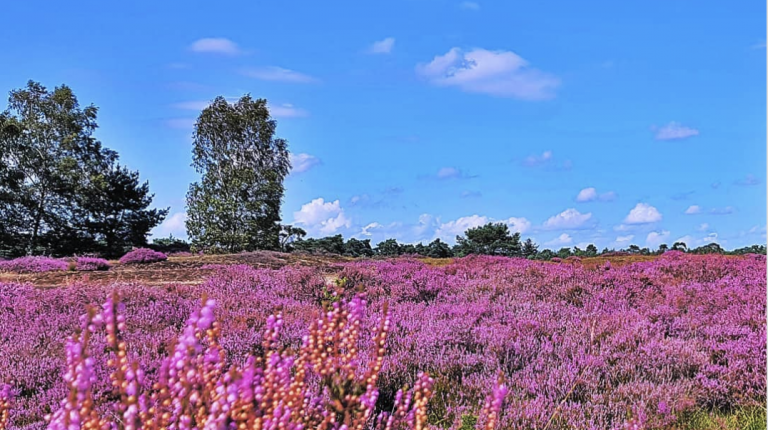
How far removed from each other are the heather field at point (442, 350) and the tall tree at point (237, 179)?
72.8ft

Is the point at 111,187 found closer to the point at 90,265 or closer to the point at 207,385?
the point at 90,265

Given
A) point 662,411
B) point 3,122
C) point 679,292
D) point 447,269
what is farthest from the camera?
point 3,122

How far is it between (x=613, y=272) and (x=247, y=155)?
84.7 feet

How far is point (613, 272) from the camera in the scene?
9391 millimetres

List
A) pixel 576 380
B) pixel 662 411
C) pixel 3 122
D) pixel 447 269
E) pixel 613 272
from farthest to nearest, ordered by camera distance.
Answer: pixel 3 122 < pixel 447 269 < pixel 613 272 < pixel 576 380 < pixel 662 411

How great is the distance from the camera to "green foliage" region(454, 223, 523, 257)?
19.8 m

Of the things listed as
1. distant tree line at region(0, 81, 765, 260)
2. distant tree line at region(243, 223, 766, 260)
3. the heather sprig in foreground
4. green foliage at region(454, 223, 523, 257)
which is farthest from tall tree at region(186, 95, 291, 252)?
the heather sprig in foreground

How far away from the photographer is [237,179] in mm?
30953

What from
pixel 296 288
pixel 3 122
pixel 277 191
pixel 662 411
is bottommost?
pixel 662 411

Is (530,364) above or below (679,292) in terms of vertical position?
below

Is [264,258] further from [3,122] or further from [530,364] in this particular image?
[3,122]

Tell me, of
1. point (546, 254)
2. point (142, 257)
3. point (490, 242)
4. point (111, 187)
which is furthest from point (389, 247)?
point (111, 187)

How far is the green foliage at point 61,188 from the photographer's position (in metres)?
30.5

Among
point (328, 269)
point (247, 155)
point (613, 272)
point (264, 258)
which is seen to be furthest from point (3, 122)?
point (613, 272)
